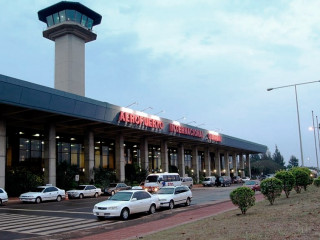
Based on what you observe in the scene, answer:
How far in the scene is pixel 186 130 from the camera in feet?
210

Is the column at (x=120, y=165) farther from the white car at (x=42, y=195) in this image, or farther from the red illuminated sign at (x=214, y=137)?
the red illuminated sign at (x=214, y=137)

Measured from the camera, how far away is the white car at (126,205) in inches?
758

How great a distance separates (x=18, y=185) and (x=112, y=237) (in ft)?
99.8

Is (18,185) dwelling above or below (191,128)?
below

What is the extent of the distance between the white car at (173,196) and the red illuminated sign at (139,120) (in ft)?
73.8

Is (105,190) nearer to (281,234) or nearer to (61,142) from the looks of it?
(61,142)

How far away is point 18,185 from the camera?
40.6m

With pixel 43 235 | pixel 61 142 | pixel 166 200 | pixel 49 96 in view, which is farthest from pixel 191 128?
pixel 43 235

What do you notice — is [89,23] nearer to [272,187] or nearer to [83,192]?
[83,192]

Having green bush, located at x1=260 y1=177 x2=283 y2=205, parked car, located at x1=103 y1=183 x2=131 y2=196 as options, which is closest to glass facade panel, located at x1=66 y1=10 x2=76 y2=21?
parked car, located at x1=103 y1=183 x2=131 y2=196

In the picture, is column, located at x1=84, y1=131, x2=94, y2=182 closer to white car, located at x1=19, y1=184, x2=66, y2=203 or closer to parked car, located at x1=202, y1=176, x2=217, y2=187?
white car, located at x1=19, y1=184, x2=66, y2=203

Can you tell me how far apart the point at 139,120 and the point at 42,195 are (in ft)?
65.9

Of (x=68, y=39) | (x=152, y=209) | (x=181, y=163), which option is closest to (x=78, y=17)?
(x=68, y=39)

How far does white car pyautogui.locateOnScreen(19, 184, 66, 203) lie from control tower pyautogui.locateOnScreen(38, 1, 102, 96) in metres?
27.9
